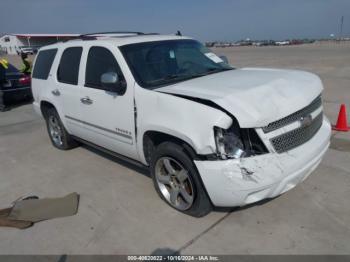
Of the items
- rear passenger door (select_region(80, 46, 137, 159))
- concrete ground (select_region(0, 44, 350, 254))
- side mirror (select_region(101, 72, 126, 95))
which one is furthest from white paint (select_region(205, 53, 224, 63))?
concrete ground (select_region(0, 44, 350, 254))

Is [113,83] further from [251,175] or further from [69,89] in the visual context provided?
[251,175]

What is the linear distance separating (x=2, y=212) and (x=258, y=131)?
3.19 meters

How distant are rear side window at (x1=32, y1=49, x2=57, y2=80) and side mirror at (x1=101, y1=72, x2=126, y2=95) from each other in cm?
219

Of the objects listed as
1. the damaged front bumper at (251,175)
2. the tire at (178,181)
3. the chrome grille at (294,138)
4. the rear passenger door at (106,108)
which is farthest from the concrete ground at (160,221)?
the chrome grille at (294,138)

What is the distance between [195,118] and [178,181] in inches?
34.2

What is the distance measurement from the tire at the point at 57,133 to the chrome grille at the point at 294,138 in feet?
12.8

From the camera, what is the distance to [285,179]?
288cm

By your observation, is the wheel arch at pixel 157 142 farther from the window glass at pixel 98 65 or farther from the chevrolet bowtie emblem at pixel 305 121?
the chevrolet bowtie emblem at pixel 305 121

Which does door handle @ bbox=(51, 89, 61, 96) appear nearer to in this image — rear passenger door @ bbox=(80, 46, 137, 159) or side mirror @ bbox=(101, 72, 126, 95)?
rear passenger door @ bbox=(80, 46, 137, 159)

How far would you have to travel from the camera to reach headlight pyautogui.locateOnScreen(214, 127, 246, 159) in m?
2.82

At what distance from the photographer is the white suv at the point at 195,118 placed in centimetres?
282

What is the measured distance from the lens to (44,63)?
580 centimetres

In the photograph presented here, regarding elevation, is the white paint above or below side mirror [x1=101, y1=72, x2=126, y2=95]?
above

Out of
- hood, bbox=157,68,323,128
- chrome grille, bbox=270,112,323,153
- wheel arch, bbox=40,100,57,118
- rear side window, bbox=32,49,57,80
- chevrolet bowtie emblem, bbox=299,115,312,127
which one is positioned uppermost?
rear side window, bbox=32,49,57,80
